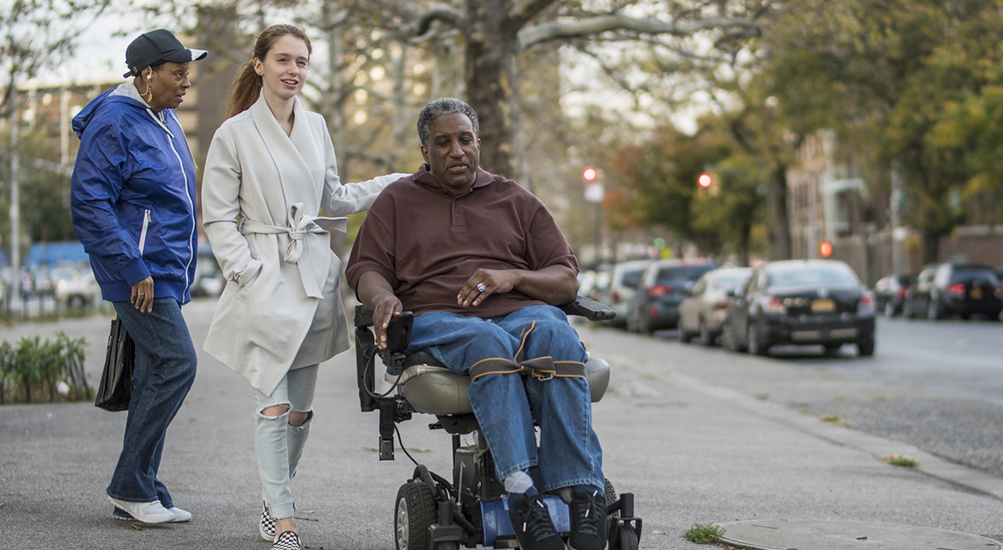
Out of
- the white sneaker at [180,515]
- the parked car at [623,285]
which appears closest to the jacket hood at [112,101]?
the white sneaker at [180,515]

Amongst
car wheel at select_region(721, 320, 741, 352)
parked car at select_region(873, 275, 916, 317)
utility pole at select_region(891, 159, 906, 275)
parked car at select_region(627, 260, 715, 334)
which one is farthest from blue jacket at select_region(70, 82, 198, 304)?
utility pole at select_region(891, 159, 906, 275)

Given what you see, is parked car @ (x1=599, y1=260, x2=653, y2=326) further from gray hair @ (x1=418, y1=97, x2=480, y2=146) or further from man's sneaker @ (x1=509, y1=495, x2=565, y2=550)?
man's sneaker @ (x1=509, y1=495, x2=565, y2=550)

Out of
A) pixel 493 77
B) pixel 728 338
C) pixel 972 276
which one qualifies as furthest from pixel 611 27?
pixel 972 276

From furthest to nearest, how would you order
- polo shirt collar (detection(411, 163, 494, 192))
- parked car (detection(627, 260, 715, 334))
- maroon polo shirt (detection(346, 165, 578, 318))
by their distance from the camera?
parked car (detection(627, 260, 715, 334)) < polo shirt collar (detection(411, 163, 494, 192)) < maroon polo shirt (detection(346, 165, 578, 318))

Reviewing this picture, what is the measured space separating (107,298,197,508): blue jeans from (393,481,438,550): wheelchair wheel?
124 cm

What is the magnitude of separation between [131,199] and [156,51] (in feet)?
2.06

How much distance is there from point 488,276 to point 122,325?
174 cm

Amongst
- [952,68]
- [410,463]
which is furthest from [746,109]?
[410,463]

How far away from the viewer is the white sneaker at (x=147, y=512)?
4.67 m

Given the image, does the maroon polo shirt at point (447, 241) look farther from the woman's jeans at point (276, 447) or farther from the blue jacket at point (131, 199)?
the blue jacket at point (131, 199)

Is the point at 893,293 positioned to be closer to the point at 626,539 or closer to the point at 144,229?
the point at 144,229

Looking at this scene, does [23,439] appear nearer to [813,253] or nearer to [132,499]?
[132,499]

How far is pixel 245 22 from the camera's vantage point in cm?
1652

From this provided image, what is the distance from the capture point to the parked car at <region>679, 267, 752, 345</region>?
1980cm
